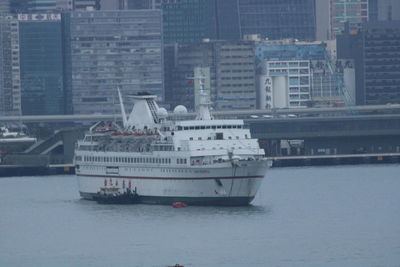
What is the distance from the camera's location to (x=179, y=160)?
3314 inches

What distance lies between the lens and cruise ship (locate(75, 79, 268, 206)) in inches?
3260

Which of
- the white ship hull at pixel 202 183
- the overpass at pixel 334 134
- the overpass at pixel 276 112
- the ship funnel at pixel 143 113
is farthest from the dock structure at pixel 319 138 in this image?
the white ship hull at pixel 202 183

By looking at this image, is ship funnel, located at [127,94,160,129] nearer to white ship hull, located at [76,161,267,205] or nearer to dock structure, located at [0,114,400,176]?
white ship hull, located at [76,161,267,205]

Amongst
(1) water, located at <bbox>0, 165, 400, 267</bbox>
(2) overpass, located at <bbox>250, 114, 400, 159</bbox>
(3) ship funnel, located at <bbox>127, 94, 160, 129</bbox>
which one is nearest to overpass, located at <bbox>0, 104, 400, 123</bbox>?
(2) overpass, located at <bbox>250, 114, 400, 159</bbox>

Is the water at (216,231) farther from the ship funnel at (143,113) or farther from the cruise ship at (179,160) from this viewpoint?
the ship funnel at (143,113)

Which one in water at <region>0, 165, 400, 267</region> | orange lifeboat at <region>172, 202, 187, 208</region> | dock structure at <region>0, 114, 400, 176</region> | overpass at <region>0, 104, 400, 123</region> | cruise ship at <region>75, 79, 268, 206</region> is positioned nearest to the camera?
water at <region>0, 165, 400, 267</region>

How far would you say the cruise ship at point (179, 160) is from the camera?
8281cm

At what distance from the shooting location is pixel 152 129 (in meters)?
88.8

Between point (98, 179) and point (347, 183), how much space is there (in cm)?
1690

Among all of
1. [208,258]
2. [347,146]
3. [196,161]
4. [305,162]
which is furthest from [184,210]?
[347,146]

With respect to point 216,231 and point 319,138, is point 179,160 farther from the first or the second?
point 319,138

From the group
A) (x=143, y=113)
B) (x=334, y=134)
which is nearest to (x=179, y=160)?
(x=143, y=113)

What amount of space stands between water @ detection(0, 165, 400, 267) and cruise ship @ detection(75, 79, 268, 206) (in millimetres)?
982

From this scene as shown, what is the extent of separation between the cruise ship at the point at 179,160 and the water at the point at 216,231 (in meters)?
0.98
